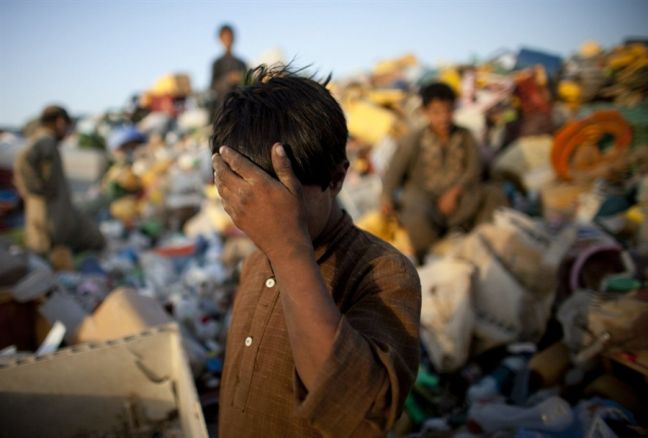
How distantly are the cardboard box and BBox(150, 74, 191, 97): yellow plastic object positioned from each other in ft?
39.8

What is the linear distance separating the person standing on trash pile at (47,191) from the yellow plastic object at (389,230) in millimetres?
3826

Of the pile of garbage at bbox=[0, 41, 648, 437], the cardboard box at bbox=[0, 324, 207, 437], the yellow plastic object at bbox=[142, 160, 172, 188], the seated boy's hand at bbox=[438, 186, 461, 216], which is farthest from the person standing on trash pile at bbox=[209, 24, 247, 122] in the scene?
Result: the cardboard box at bbox=[0, 324, 207, 437]

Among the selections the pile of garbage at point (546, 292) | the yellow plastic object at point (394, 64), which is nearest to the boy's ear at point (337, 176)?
the pile of garbage at point (546, 292)

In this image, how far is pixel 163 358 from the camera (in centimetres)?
178

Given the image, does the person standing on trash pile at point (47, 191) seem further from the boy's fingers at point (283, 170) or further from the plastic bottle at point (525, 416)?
the plastic bottle at point (525, 416)

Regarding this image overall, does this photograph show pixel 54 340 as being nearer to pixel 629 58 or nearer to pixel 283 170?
pixel 283 170

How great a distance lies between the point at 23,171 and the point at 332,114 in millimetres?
4892

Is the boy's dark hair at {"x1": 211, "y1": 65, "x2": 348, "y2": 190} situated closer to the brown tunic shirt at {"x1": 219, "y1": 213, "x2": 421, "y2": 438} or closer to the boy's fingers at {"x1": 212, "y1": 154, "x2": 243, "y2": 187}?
the boy's fingers at {"x1": 212, "y1": 154, "x2": 243, "y2": 187}

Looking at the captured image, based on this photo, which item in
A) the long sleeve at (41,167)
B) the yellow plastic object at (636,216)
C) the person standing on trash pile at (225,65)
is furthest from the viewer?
the person standing on trash pile at (225,65)

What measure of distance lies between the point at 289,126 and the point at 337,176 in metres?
0.19

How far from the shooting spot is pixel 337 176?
101 cm

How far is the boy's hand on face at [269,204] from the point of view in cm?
75

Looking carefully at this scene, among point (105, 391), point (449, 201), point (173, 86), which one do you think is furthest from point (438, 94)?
point (173, 86)

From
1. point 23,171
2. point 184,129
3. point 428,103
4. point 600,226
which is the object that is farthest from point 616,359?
point 184,129
